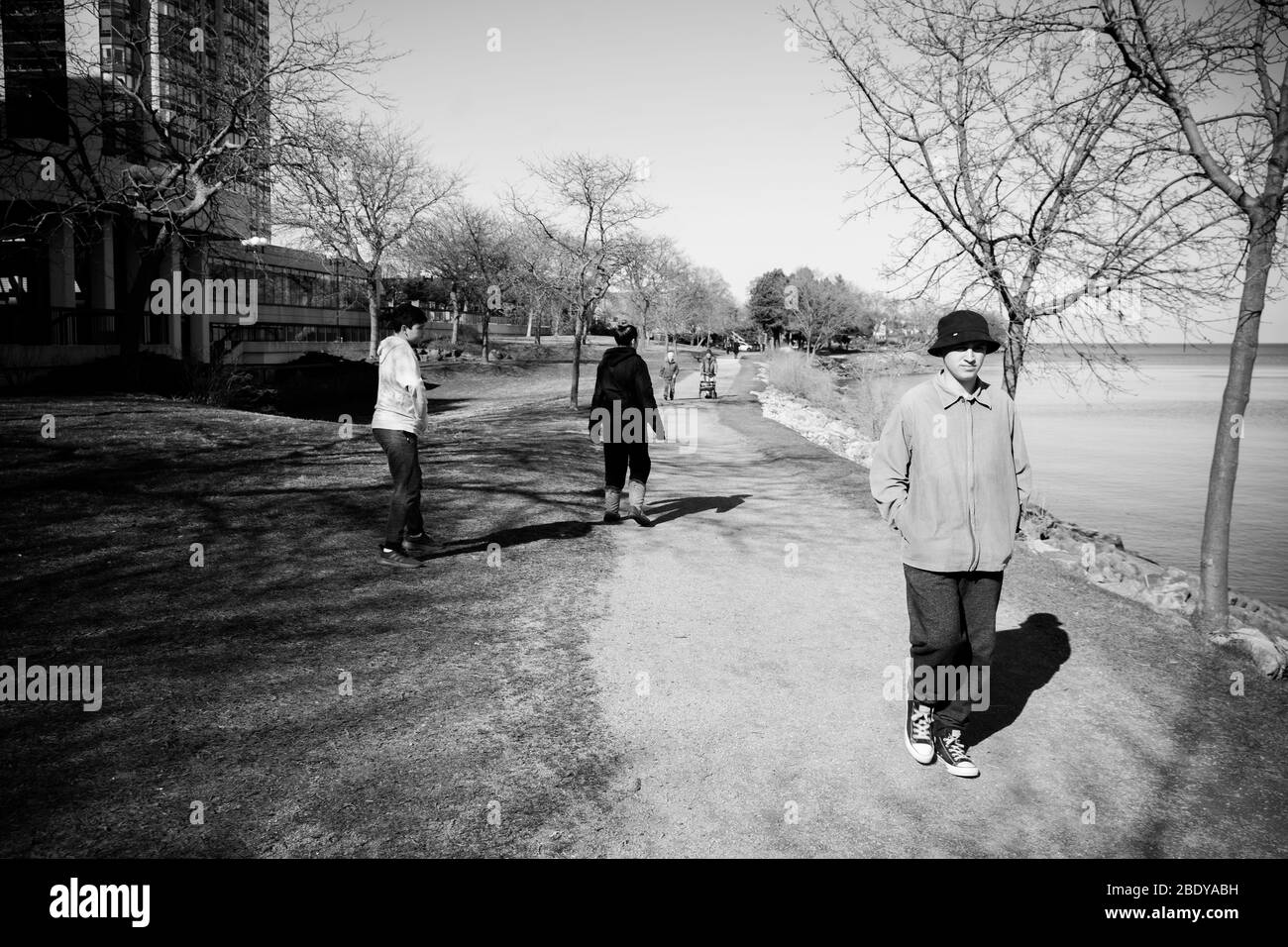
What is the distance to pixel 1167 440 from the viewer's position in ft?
100

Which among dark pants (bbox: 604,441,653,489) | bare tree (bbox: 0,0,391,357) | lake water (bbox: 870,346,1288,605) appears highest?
bare tree (bbox: 0,0,391,357)

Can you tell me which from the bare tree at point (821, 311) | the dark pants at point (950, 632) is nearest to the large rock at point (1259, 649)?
the dark pants at point (950, 632)

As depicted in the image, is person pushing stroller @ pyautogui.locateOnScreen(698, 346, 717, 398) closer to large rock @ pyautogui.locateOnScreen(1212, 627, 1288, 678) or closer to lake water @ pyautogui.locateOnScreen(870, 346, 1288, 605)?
lake water @ pyautogui.locateOnScreen(870, 346, 1288, 605)

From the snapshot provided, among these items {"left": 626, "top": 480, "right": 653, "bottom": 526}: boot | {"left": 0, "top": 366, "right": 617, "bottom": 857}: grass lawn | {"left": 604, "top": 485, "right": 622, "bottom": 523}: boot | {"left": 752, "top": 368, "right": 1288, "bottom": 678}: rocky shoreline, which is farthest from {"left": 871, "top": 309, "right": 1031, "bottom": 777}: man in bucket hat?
{"left": 604, "top": 485, "right": 622, "bottom": 523}: boot

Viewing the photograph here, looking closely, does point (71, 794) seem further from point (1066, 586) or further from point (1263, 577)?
point (1263, 577)

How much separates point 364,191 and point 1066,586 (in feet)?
129

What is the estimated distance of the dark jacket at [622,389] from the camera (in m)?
8.69

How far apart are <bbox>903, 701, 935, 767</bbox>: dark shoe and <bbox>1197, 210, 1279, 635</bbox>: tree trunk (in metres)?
3.60

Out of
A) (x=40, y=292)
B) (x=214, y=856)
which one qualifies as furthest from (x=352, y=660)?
(x=40, y=292)

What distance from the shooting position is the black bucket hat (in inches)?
159

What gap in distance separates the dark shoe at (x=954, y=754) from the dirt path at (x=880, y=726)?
0.21 feet

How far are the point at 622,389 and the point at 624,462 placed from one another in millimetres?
847

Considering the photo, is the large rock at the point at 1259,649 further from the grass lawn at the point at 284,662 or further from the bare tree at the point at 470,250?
the bare tree at the point at 470,250
